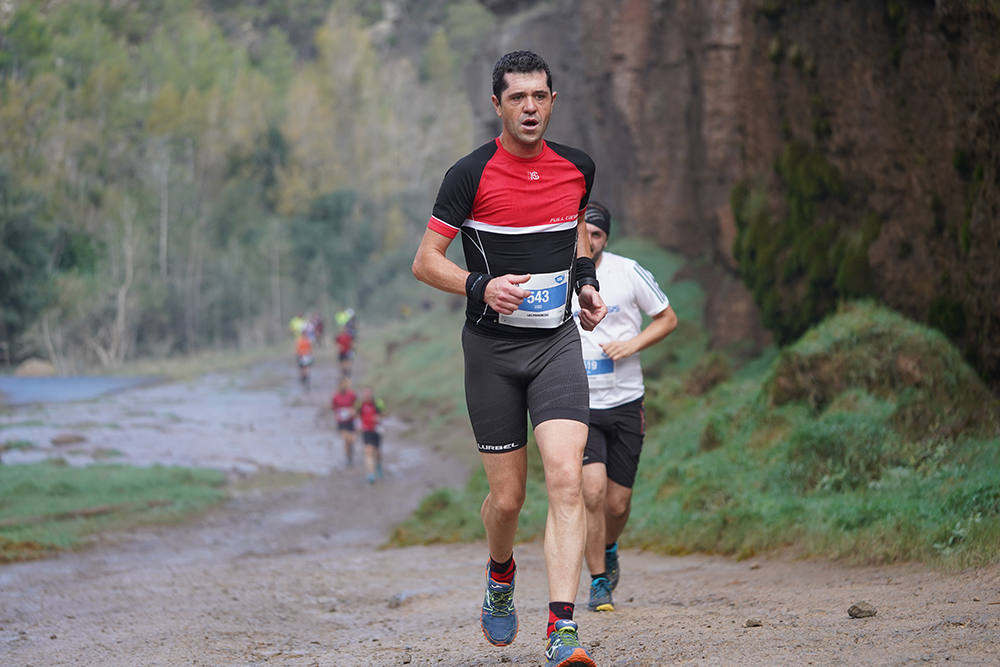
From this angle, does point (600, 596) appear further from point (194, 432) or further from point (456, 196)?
point (194, 432)

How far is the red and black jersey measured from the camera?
462 cm

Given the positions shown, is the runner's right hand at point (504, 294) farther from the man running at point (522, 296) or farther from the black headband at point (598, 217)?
the black headband at point (598, 217)

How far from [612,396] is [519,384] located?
1784mm

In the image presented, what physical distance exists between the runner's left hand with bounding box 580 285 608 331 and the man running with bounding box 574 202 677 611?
154 centimetres

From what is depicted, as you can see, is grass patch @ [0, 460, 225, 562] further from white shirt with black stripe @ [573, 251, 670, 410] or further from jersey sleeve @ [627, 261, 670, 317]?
jersey sleeve @ [627, 261, 670, 317]

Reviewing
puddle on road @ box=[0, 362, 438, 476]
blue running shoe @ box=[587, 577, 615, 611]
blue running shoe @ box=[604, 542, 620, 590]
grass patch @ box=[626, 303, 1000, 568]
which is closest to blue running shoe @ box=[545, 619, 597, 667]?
blue running shoe @ box=[587, 577, 615, 611]

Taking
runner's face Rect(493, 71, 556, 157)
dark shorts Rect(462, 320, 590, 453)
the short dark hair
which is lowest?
dark shorts Rect(462, 320, 590, 453)

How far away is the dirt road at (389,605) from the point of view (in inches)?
190

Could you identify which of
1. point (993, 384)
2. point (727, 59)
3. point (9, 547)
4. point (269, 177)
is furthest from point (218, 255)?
point (993, 384)

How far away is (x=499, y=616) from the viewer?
4.88m

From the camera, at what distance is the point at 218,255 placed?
5625cm

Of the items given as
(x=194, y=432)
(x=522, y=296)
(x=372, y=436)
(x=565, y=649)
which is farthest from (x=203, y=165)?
(x=565, y=649)

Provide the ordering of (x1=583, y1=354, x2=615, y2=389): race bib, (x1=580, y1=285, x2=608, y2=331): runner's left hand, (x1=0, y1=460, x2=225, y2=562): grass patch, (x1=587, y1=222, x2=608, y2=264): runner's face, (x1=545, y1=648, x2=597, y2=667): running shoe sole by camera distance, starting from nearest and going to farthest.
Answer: (x1=545, y1=648, x2=597, y2=667): running shoe sole < (x1=580, y1=285, x2=608, y2=331): runner's left hand < (x1=583, y1=354, x2=615, y2=389): race bib < (x1=587, y1=222, x2=608, y2=264): runner's face < (x1=0, y1=460, x2=225, y2=562): grass patch

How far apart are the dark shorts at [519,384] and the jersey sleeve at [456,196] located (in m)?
0.52
